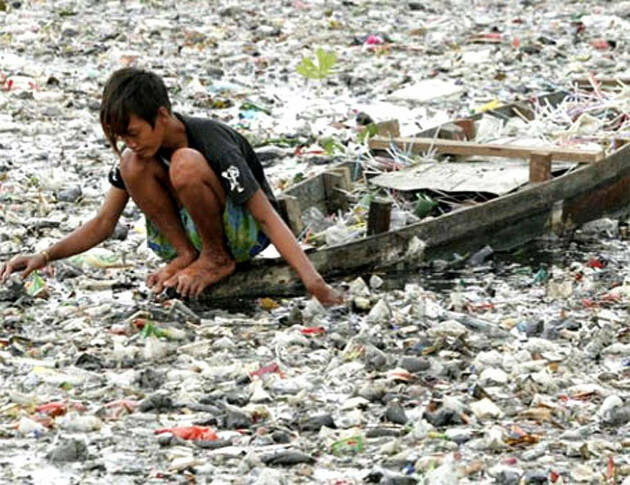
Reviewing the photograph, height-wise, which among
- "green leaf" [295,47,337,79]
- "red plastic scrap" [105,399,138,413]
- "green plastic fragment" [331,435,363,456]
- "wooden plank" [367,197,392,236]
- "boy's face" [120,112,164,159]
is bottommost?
"green leaf" [295,47,337,79]

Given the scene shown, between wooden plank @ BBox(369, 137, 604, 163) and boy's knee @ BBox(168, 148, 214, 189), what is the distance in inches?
81.5

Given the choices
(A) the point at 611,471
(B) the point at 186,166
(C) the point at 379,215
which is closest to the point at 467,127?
(C) the point at 379,215

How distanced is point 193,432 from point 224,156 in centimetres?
154

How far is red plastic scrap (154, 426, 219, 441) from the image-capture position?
515 centimetres

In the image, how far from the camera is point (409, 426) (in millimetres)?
5250

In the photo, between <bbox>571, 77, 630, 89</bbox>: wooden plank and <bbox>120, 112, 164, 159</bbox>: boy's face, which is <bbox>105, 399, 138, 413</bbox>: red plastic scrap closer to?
<bbox>120, 112, 164, 159</bbox>: boy's face

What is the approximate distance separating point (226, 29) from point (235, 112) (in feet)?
11.8

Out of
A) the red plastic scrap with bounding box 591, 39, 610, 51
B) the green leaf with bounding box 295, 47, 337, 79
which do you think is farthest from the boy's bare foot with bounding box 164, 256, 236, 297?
the red plastic scrap with bounding box 591, 39, 610, 51

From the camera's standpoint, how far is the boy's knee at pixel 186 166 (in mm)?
6348

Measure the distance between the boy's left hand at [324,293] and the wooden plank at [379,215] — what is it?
676 millimetres

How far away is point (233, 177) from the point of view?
250 inches

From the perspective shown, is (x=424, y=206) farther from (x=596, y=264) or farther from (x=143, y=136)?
(x=143, y=136)

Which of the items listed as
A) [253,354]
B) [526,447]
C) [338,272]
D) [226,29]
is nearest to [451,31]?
[226,29]

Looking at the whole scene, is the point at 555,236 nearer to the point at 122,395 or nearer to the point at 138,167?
the point at 138,167
